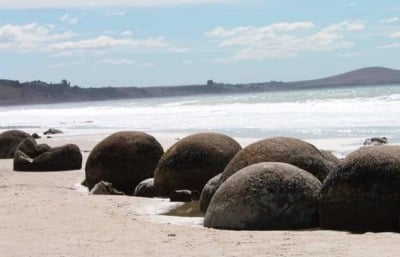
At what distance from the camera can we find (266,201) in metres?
11.2

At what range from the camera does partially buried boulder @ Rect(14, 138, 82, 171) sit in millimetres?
22609

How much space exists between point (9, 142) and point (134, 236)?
791 inches

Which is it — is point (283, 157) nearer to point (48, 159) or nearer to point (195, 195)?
point (195, 195)

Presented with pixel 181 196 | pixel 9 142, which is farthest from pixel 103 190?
pixel 9 142

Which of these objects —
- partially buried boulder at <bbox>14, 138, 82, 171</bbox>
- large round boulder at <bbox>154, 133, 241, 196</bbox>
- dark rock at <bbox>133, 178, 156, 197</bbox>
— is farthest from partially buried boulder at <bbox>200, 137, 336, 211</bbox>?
partially buried boulder at <bbox>14, 138, 82, 171</bbox>

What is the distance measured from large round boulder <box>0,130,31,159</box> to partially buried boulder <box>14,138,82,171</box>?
5.52 metres

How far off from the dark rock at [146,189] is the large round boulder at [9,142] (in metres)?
13.3

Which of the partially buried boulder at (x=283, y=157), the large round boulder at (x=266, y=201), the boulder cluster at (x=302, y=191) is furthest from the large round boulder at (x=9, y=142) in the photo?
the large round boulder at (x=266, y=201)

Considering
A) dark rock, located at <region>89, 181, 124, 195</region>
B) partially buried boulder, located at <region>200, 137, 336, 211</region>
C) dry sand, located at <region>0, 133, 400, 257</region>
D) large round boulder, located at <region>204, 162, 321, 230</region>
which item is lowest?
dark rock, located at <region>89, 181, 124, 195</region>

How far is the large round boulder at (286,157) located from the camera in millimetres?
12828

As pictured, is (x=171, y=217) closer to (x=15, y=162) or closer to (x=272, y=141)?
(x=272, y=141)

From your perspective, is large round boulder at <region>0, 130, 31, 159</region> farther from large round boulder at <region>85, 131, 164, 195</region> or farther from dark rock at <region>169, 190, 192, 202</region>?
dark rock at <region>169, 190, 192, 202</region>

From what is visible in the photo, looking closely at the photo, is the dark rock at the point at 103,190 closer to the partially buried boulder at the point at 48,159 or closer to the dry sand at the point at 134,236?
the dry sand at the point at 134,236

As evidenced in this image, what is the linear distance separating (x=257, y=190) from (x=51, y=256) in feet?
10.4
